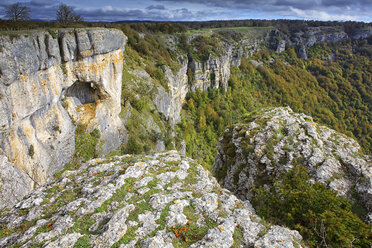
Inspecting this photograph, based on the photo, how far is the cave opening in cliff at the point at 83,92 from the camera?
21295 millimetres

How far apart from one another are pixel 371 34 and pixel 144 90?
16166cm

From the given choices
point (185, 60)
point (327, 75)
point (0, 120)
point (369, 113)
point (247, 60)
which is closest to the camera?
point (0, 120)

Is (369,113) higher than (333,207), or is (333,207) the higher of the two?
(333,207)

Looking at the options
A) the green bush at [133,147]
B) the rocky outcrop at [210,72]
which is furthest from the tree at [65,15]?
the rocky outcrop at [210,72]

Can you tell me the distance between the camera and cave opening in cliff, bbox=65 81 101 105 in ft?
69.9

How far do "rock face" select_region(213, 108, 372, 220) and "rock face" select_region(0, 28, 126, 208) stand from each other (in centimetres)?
1420

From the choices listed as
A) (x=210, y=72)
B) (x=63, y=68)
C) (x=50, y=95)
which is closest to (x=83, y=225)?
(x=50, y=95)

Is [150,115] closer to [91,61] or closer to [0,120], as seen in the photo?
[91,61]

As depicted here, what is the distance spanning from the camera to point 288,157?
539 inches

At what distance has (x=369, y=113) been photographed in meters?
81.6

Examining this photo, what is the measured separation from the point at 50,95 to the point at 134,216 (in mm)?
14391

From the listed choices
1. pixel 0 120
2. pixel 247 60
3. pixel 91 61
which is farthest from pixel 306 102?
pixel 0 120

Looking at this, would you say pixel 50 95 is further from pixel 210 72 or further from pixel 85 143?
pixel 210 72

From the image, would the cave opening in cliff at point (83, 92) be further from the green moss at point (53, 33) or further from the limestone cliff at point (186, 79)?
the limestone cliff at point (186, 79)
